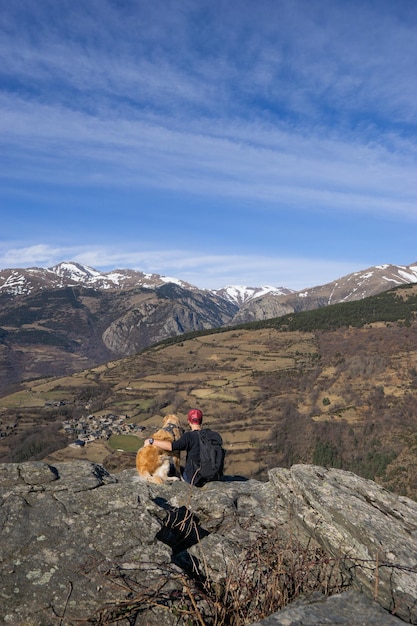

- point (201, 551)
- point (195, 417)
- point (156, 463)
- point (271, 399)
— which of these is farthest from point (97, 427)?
point (201, 551)

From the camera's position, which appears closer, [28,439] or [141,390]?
[28,439]

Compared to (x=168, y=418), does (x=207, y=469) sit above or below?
below

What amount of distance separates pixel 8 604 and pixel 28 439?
119 metres

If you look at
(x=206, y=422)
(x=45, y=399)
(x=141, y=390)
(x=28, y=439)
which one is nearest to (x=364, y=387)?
(x=206, y=422)

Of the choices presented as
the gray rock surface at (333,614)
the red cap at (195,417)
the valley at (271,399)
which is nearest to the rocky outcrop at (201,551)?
the gray rock surface at (333,614)

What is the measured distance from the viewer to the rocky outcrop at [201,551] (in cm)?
443

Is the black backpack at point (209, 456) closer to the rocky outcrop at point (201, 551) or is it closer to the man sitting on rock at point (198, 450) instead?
the man sitting on rock at point (198, 450)

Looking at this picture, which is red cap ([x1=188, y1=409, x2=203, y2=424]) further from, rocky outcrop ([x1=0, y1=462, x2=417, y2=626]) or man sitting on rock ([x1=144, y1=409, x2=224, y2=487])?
rocky outcrop ([x1=0, y1=462, x2=417, y2=626])

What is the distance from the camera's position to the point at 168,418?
1089 centimetres

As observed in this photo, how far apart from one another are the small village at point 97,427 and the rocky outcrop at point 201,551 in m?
91.8

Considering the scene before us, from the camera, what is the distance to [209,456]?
926 centimetres

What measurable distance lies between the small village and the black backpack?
90.6 meters

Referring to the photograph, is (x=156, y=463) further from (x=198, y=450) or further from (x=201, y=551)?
(x=201, y=551)

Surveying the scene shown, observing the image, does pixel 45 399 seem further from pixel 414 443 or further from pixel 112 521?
pixel 112 521
